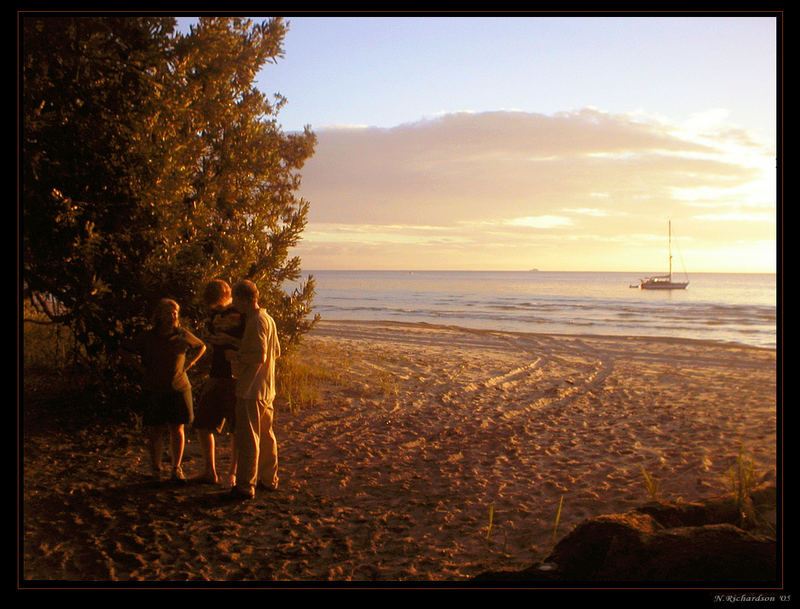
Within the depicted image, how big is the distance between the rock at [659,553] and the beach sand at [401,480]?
65 centimetres

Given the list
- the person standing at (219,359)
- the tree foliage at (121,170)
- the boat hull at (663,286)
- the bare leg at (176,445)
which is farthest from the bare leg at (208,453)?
the boat hull at (663,286)

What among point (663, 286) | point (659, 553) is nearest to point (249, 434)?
point (659, 553)

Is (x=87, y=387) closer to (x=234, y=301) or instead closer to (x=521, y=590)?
(x=234, y=301)

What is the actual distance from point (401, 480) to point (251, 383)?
2.19m

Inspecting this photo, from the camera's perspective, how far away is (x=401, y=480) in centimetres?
688

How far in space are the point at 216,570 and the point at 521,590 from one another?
224cm

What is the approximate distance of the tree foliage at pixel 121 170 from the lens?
6.31m

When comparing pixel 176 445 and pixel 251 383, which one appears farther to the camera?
pixel 176 445

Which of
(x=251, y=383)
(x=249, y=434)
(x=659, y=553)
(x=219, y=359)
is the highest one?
(x=219, y=359)

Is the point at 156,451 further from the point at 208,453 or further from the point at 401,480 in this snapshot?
the point at 401,480

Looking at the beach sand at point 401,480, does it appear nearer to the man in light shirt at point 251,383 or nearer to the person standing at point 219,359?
the man in light shirt at point 251,383

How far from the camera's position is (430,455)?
791 centimetres

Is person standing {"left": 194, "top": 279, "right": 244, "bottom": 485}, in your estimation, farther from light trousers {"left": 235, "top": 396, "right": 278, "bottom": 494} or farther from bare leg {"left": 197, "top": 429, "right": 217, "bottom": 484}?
light trousers {"left": 235, "top": 396, "right": 278, "bottom": 494}
